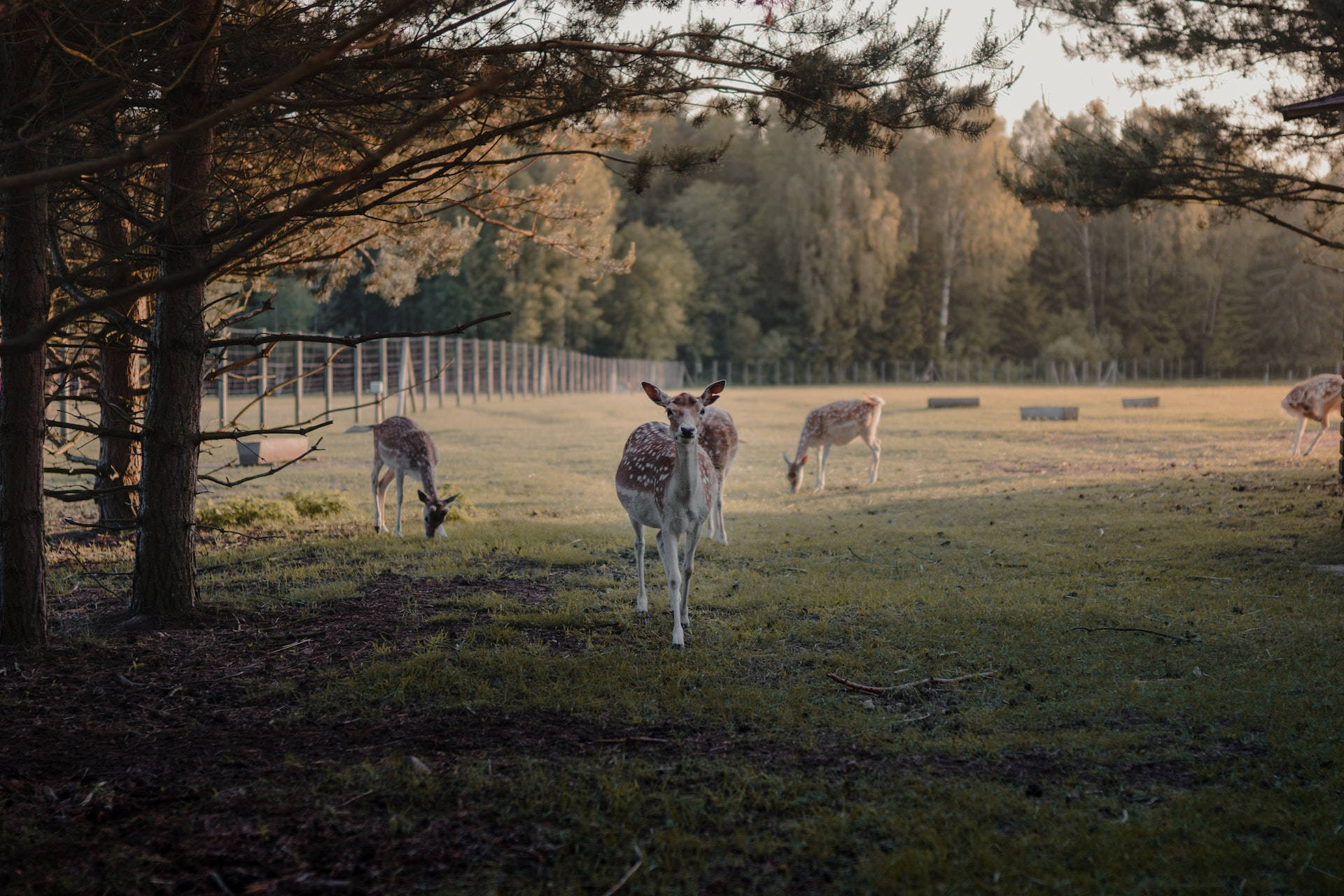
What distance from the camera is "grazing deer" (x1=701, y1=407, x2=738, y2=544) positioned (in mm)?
9828

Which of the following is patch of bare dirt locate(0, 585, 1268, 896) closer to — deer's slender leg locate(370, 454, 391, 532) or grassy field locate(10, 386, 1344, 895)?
grassy field locate(10, 386, 1344, 895)

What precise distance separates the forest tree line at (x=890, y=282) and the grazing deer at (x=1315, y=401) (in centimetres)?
4226

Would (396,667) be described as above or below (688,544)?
below

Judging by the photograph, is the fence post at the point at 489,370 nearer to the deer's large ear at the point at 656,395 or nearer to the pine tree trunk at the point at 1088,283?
the deer's large ear at the point at 656,395

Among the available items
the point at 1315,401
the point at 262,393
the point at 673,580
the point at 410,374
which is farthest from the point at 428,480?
the point at 410,374

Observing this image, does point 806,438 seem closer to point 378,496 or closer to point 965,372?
point 378,496

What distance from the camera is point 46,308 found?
17.8 feet

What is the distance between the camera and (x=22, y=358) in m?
5.35

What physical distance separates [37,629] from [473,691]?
254 centimetres

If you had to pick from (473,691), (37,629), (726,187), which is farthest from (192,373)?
(726,187)

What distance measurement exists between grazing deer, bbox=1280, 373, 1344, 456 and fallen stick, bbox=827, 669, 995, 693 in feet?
43.5

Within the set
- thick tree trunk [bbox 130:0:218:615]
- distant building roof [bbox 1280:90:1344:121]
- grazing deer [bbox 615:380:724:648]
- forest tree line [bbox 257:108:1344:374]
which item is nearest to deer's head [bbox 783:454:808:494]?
grazing deer [bbox 615:380:724:648]

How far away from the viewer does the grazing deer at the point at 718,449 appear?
387 inches

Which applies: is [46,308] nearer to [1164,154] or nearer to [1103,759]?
[1103,759]
